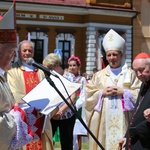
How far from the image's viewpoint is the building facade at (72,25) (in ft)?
83.2

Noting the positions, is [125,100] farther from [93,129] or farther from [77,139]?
[77,139]

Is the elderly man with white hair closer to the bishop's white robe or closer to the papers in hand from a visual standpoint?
the bishop's white robe

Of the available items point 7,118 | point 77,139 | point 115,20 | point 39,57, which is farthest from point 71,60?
point 115,20

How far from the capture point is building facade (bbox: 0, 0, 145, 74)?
998 inches

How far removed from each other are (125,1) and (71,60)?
66.8 feet

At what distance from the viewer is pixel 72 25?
2659 centimetres

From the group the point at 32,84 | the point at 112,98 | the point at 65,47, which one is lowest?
the point at 65,47

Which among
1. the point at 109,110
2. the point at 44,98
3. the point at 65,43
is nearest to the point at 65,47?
the point at 65,43

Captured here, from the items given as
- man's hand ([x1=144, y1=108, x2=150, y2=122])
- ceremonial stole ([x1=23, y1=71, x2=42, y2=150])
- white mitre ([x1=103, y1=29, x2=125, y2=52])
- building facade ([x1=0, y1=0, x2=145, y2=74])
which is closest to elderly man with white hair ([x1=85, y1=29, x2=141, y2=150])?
white mitre ([x1=103, y1=29, x2=125, y2=52])

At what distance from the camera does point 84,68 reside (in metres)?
26.7

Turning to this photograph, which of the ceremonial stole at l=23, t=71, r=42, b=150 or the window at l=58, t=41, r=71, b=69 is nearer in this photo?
the ceremonial stole at l=23, t=71, r=42, b=150

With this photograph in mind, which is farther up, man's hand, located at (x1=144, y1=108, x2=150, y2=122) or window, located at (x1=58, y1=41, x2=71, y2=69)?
man's hand, located at (x1=144, y1=108, x2=150, y2=122)

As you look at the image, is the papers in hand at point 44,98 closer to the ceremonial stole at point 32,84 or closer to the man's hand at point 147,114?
the ceremonial stole at point 32,84

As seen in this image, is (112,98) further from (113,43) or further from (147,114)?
(147,114)
